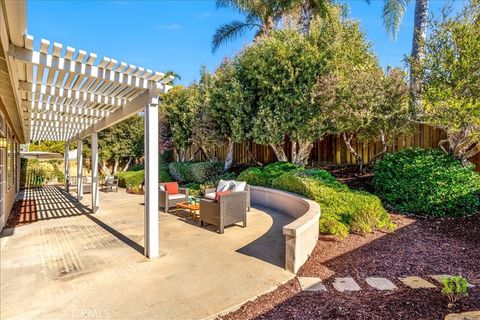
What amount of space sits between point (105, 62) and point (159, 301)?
3.59 m

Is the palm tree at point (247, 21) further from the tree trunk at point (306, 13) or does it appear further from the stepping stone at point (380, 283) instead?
the stepping stone at point (380, 283)

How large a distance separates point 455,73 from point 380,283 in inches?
227

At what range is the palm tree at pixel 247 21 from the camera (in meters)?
15.9

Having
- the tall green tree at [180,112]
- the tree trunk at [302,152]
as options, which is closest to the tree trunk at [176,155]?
the tall green tree at [180,112]

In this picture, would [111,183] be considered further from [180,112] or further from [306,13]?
[306,13]

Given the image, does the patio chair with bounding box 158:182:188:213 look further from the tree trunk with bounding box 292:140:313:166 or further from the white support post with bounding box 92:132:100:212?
the tree trunk with bounding box 292:140:313:166

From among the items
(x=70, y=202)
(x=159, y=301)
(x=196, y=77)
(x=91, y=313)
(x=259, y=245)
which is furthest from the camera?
(x=196, y=77)

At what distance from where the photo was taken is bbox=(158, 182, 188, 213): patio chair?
889cm

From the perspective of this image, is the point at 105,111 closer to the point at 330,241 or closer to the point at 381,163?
the point at 330,241

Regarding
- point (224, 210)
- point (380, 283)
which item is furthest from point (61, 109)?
point (380, 283)

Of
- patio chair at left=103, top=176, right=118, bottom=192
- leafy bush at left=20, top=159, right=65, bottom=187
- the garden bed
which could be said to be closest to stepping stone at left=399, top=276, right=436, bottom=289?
the garden bed

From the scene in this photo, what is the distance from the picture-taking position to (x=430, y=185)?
7.36 m

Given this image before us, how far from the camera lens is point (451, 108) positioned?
6867 millimetres

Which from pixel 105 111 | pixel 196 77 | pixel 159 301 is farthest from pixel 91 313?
pixel 196 77
